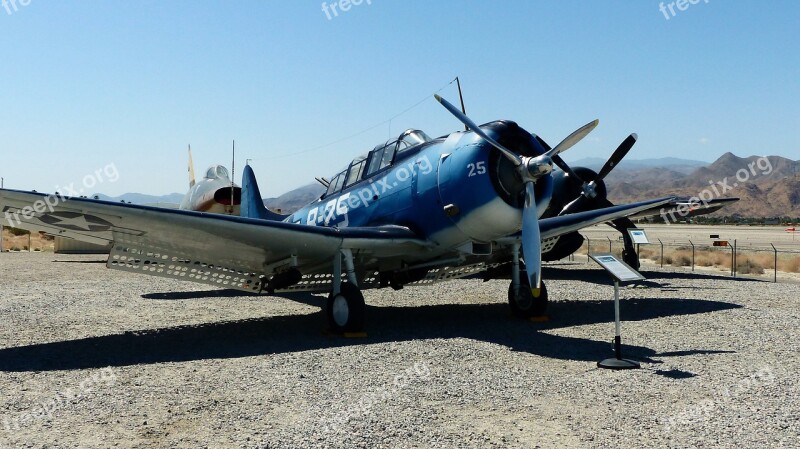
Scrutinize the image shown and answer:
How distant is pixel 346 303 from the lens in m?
10.2

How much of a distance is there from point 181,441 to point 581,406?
3.44 meters

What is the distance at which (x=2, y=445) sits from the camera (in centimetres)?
482

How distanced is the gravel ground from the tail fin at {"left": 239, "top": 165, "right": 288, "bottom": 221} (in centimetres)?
333

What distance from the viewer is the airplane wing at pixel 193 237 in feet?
27.9

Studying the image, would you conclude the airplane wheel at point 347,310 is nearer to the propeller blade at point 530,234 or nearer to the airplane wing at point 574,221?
the propeller blade at point 530,234

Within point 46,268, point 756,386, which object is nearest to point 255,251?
point 756,386

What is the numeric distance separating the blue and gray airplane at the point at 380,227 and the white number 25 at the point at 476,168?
0.05ft

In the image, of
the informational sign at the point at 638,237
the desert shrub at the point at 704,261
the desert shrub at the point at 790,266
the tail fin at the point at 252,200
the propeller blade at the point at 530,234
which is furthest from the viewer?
the desert shrub at the point at 704,261

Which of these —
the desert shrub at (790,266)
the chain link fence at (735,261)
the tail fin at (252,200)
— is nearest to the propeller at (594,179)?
the chain link fence at (735,261)

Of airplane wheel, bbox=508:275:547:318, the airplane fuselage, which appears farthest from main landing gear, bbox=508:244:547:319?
the airplane fuselage

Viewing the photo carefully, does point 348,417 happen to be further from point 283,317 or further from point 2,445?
point 283,317

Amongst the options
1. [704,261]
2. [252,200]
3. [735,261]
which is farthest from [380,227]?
[704,261]

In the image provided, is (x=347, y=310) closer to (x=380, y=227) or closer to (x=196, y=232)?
(x=380, y=227)

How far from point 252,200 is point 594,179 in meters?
10.1
